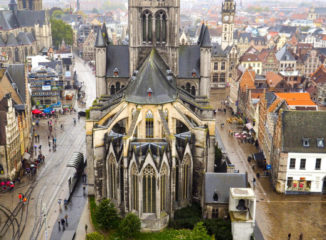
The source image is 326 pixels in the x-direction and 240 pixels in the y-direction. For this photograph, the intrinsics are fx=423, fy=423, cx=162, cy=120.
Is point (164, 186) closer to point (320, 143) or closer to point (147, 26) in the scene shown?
point (320, 143)

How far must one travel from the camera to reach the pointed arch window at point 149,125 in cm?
5597

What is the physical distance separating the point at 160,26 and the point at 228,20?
84279mm

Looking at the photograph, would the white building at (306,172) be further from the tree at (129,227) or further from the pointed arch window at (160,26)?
the pointed arch window at (160,26)

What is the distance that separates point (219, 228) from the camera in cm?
4872

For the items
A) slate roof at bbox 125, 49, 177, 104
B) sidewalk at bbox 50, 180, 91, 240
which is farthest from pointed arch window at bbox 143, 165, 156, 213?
slate roof at bbox 125, 49, 177, 104

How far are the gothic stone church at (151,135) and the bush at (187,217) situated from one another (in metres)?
1.06

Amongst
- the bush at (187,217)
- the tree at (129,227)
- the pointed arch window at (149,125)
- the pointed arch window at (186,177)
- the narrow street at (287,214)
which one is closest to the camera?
the tree at (129,227)

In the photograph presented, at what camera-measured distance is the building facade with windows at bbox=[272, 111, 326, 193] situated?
60.5m

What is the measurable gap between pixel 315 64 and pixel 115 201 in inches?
3988

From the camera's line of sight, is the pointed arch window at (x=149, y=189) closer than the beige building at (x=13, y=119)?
Yes

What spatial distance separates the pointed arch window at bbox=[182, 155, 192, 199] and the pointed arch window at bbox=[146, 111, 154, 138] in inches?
232

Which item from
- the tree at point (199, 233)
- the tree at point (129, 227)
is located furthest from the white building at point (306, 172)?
the tree at point (129, 227)

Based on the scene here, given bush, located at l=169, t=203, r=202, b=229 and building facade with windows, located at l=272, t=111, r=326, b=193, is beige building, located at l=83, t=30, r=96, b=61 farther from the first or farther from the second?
bush, located at l=169, t=203, r=202, b=229

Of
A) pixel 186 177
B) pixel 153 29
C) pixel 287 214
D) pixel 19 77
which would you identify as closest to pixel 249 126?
pixel 153 29
